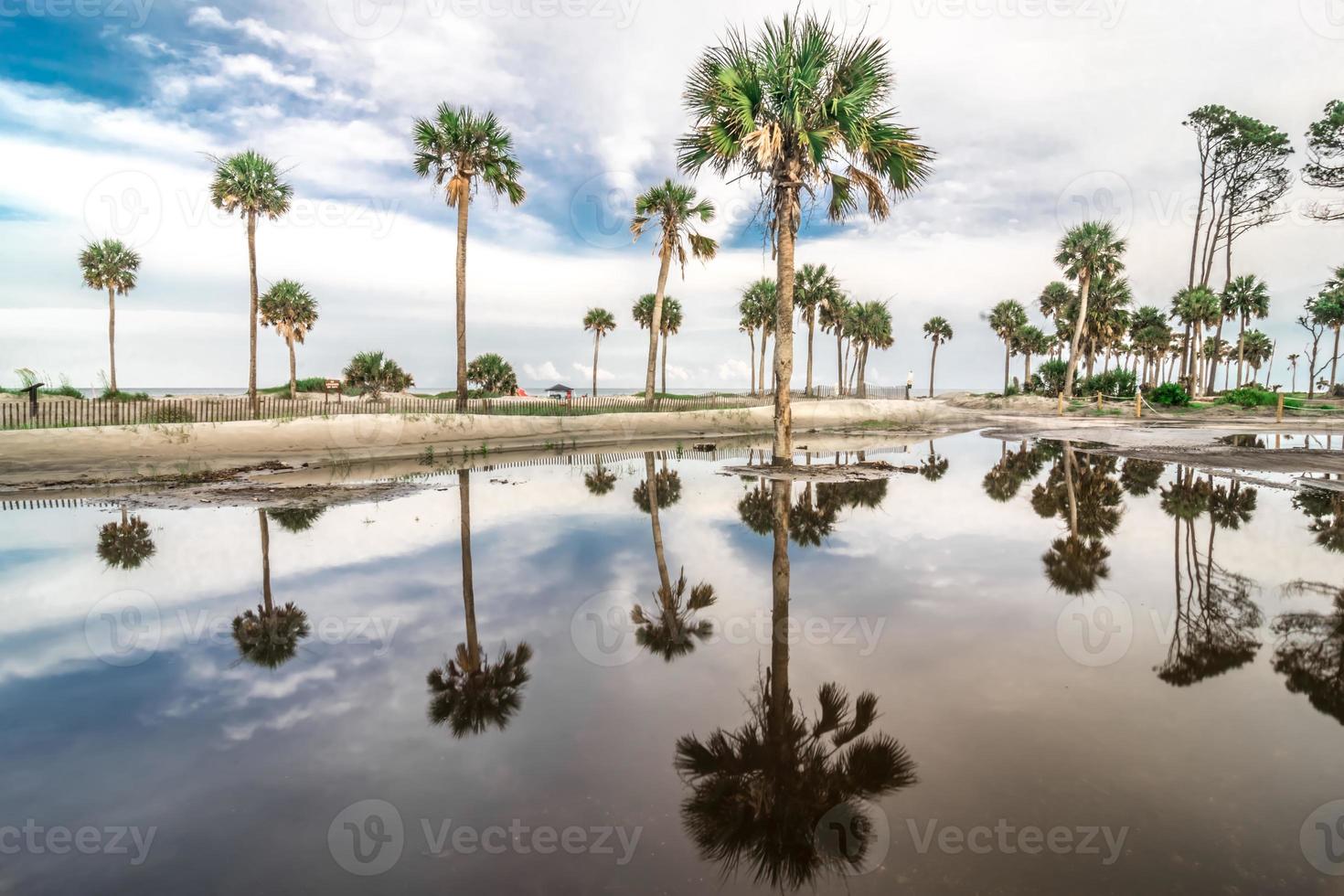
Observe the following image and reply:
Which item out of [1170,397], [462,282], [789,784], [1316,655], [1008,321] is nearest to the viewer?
[789,784]

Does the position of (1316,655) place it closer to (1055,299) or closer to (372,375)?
(372,375)

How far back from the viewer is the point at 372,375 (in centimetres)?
5222

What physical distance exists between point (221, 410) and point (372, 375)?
30234 mm

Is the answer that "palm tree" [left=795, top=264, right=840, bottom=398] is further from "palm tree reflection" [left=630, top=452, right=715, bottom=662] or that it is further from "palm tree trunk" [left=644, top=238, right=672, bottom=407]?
"palm tree reflection" [left=630, top=452, right=715, bottom=662]

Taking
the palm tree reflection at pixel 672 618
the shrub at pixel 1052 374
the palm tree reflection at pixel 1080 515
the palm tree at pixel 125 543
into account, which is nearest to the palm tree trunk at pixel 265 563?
the palm tree at pixel 125 543

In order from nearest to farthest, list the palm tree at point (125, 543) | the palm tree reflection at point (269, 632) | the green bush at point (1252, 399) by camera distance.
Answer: the palm tree reflection at point (269, 632) → the palm tree at point (125, 543) → the green bush at point (1252, 399)

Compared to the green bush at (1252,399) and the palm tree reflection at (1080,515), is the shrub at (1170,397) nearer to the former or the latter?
the green bush at (1252,399)

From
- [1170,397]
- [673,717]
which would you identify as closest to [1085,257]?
[1170,397]

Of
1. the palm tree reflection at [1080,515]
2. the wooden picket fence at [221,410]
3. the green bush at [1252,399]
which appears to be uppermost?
the green bush at [1252,399]

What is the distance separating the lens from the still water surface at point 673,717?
111 inches

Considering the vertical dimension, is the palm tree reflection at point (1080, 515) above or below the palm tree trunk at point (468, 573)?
above

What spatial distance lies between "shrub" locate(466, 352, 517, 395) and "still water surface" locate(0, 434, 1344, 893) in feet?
178

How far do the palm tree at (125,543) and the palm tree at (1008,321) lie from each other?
290ft

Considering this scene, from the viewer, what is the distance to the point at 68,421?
19.2 metres
